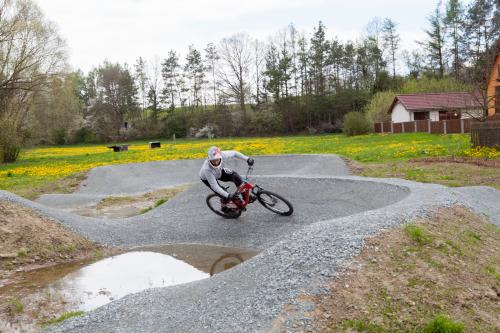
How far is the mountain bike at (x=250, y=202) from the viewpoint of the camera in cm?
1312

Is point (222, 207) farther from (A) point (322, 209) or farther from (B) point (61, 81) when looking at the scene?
(B) point (61, 81)

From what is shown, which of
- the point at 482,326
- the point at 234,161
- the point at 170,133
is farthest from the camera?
the point at 170,133

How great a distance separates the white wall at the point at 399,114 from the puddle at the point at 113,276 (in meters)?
46.9

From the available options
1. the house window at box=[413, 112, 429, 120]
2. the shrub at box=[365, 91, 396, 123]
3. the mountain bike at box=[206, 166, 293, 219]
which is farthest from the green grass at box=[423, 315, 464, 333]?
the shrub at box=[365, 91, 396, 123]

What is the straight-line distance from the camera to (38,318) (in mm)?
8094

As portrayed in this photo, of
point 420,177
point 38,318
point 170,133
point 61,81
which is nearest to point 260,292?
point 38,318

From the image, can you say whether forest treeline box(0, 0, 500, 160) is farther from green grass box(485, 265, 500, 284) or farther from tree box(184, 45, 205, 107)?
green grass box(485, 265, 500, 284)

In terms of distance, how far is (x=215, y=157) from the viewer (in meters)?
12.6

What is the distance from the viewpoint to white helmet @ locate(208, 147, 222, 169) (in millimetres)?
12633

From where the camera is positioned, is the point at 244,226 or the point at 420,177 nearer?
the point at 244,226

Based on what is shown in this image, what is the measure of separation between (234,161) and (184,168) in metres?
3.58

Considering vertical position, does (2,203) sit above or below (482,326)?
above

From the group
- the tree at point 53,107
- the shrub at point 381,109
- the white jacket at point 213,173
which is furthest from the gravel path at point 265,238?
the shrub at point 381,109

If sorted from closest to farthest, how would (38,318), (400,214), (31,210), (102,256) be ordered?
1. (38,318)
2. (400,214)
3. (102,256)
4. (31,210)
